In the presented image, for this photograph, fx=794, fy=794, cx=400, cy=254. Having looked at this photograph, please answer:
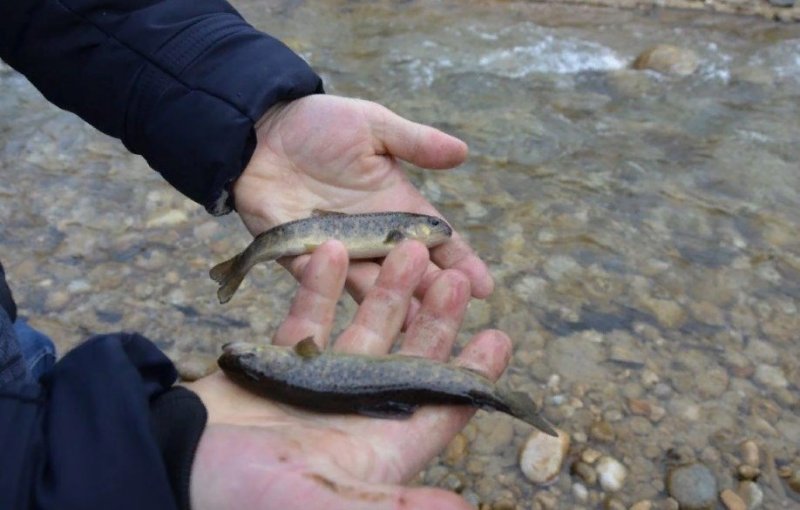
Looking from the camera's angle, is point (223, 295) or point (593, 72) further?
point (593, 72)

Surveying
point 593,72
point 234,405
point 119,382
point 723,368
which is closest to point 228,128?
point 234,405

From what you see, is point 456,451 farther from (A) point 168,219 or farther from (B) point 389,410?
(A) point 168,219

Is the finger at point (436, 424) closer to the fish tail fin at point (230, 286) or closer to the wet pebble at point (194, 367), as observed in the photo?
the fish tail fin at point (230, 286)

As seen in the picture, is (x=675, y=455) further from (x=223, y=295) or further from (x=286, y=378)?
(x=223, y=295)

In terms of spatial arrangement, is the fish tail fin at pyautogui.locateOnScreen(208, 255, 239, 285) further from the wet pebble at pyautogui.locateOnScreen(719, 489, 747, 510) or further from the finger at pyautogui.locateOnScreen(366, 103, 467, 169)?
the wet pebble at pyautogui.locateOnScreen(719, 489, 747, 510)

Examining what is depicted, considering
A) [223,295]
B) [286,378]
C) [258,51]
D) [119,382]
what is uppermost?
[258,51]

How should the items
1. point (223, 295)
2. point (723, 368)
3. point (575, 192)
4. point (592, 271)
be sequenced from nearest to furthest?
point (223, 295) → point (723, 368) → point (592, 271) → point (575, 192)
